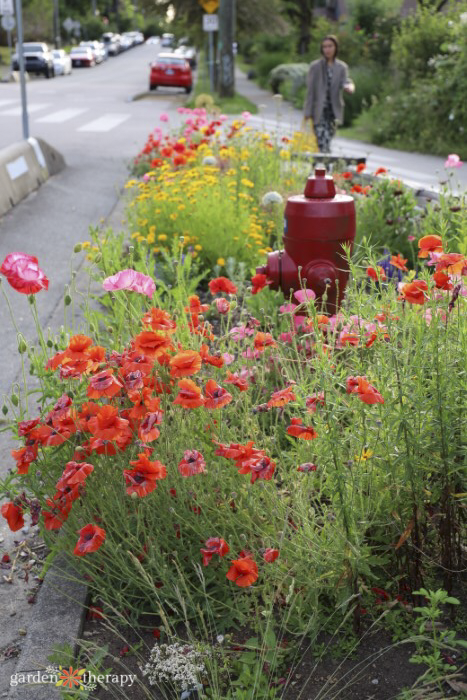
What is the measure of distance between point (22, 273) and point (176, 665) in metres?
1.27

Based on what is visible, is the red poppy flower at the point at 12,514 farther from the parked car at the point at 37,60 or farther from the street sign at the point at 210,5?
the parked car at the point at 37,60

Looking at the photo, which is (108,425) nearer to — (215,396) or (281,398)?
(215,396)

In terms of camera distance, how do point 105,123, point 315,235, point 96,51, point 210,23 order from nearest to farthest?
point 315,235
point 105,123
point 210,23
point 96,51

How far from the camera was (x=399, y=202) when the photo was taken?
6.63 meters

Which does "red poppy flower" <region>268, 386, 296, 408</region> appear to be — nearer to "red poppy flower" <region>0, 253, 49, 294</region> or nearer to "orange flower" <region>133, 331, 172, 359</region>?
"orange flower" <region>133, 331, 172, 359</region>

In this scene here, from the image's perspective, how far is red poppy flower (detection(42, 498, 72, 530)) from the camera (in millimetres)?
2701

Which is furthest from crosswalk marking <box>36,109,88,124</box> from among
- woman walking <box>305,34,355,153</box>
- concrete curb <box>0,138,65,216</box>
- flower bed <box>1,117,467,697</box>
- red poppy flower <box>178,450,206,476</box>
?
red poppy flower <box>178,450,206,476</box>

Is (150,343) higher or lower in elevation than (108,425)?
higher

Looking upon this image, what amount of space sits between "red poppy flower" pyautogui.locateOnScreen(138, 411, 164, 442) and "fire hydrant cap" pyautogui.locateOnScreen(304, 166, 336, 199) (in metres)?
2.27

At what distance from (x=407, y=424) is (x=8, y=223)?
746cm

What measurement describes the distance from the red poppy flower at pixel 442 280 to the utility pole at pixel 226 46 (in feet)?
81.1

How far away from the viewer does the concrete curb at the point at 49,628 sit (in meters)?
2.49

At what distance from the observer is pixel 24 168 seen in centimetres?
1075

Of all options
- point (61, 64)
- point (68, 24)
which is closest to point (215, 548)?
point (61, 64)
